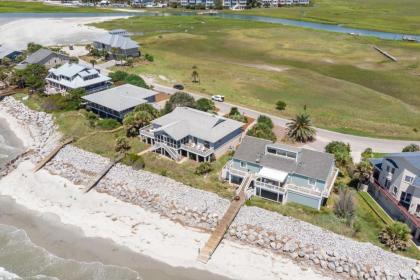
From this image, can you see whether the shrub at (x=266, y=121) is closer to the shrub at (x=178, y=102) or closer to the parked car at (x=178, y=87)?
the shrub at (x=178, y=102)

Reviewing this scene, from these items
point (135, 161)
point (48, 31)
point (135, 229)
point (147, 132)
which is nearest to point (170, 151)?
point (135, 161)

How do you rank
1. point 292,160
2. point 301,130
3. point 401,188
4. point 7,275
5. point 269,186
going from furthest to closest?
point 301,130, point 292,160, point 269,186, point 401,188, point 7,275

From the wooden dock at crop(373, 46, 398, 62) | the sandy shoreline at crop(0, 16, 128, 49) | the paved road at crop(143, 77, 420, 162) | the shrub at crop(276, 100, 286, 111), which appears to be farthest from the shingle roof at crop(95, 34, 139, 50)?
the wooden dock at crop(373, 46, 398, 62)

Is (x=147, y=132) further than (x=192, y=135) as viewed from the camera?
Yes

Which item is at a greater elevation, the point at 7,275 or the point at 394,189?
the point at 394,189

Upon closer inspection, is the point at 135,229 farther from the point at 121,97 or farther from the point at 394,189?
the point at 121,97

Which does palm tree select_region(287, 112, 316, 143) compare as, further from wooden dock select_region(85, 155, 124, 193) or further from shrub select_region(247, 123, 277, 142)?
wooden dock select_region(85, 155, 124, 193)
